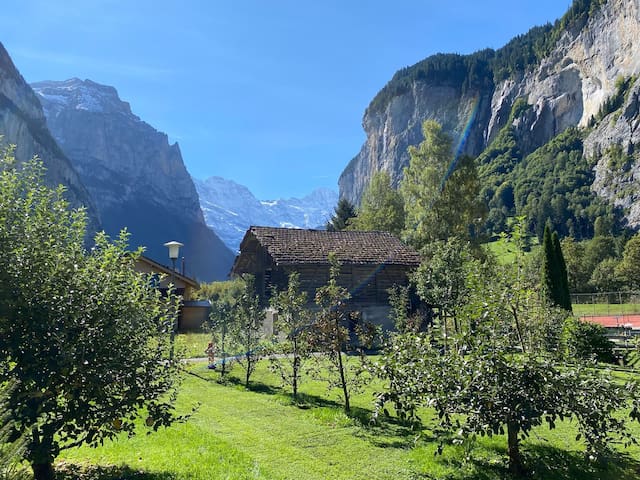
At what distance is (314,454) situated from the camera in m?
7.48

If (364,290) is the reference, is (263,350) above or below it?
below

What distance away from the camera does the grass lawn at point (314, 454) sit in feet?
21.3

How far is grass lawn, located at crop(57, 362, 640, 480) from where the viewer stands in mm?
6504

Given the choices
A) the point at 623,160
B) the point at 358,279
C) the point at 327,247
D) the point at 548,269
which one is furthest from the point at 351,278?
the point at 623,160

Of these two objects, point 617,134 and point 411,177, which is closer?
point 411,177

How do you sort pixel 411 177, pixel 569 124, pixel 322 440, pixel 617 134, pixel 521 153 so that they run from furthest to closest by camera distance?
pixel 521 153
pixel 569 124
pixel 617 134
pixel 411 177
pixel 322 440

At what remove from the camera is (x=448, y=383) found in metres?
5.84

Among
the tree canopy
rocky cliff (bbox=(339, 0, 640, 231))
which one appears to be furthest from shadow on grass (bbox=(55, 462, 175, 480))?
rocky cliff (bbox=(339, 0, 640, 231))

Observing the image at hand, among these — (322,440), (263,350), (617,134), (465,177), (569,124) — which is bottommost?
(322,440)

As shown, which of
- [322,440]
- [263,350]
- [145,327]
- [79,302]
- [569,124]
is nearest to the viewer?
[79,302]

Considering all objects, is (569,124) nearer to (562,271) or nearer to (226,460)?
(562,271)

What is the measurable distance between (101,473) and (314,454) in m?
3.18

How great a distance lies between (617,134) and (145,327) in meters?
143

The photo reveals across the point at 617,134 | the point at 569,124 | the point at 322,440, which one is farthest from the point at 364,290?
the point at 569,124
